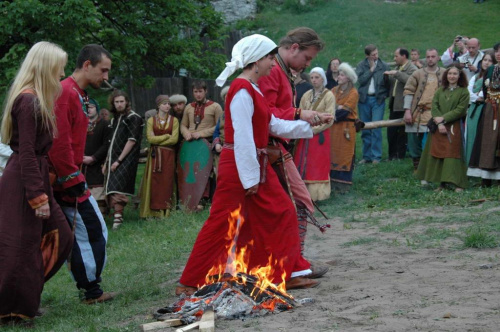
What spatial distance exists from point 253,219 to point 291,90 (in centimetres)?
118

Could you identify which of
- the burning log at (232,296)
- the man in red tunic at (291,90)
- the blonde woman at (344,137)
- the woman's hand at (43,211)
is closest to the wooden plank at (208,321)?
the burning log at (232,296)

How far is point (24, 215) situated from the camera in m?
5.52

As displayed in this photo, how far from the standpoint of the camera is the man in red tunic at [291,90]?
6145 mm

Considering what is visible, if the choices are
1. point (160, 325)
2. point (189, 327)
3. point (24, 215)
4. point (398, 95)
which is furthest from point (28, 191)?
point (398, 95)

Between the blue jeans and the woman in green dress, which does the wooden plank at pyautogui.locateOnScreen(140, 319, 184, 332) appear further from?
the blue jeans

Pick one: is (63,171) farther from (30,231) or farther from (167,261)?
(167,261)

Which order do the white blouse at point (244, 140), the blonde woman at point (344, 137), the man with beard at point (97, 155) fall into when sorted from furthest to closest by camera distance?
the blonde woman at point (344, 137) → the man with beard at point (97, 155) → the white blouse at point (244, 140)

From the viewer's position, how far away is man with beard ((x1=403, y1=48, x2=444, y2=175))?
12.4 metres

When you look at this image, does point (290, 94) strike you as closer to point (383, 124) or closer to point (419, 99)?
point (419, 99)

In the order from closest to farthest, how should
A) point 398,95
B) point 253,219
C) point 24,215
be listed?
1. point 24,215
2. point 253,219
3. point 398,95

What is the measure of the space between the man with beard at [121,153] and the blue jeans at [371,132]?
15.0ft

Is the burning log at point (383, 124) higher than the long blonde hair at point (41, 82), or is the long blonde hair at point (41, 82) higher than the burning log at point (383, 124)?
the long blonde hair at point (41, 82)

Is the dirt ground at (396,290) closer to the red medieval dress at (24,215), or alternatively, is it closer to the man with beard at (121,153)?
the red medieval dress at (24,215)

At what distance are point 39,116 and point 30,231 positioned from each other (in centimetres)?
83
